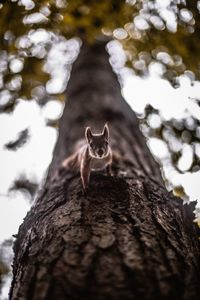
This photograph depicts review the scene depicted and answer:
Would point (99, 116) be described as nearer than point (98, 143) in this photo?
No

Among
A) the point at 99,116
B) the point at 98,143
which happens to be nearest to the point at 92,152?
the point at 98,143

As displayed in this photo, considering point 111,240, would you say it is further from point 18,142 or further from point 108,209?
point 18,142

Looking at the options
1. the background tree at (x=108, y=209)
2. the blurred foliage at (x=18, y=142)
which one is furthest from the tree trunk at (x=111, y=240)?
the blurred foliage at (x=18, y=142)

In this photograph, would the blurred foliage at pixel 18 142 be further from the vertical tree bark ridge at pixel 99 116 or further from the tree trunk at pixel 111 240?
the tree trunk at pixel 111 240

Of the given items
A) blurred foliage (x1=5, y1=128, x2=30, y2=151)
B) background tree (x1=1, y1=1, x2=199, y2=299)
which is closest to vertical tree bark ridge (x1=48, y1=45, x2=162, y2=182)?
background tree (x1=1, y1=1, x2=199, y2=299)

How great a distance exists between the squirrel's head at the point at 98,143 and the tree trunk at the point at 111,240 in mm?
96

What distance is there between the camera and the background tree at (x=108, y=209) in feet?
4.71

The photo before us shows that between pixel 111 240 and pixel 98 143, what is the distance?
1.46 meters

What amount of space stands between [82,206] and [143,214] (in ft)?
1.24

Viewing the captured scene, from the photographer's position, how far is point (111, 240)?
168 cm

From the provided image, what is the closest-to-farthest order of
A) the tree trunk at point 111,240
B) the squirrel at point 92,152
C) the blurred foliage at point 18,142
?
the tree trunk at point 111,240 → the squirrel at point 92,152 → the blurred foliage at point 18,142

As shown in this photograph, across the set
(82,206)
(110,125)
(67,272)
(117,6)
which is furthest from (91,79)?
(67,272)

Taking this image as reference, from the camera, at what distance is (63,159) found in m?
3.13

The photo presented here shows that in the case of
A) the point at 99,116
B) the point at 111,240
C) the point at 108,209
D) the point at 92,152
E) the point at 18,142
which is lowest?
the point at 111,240
